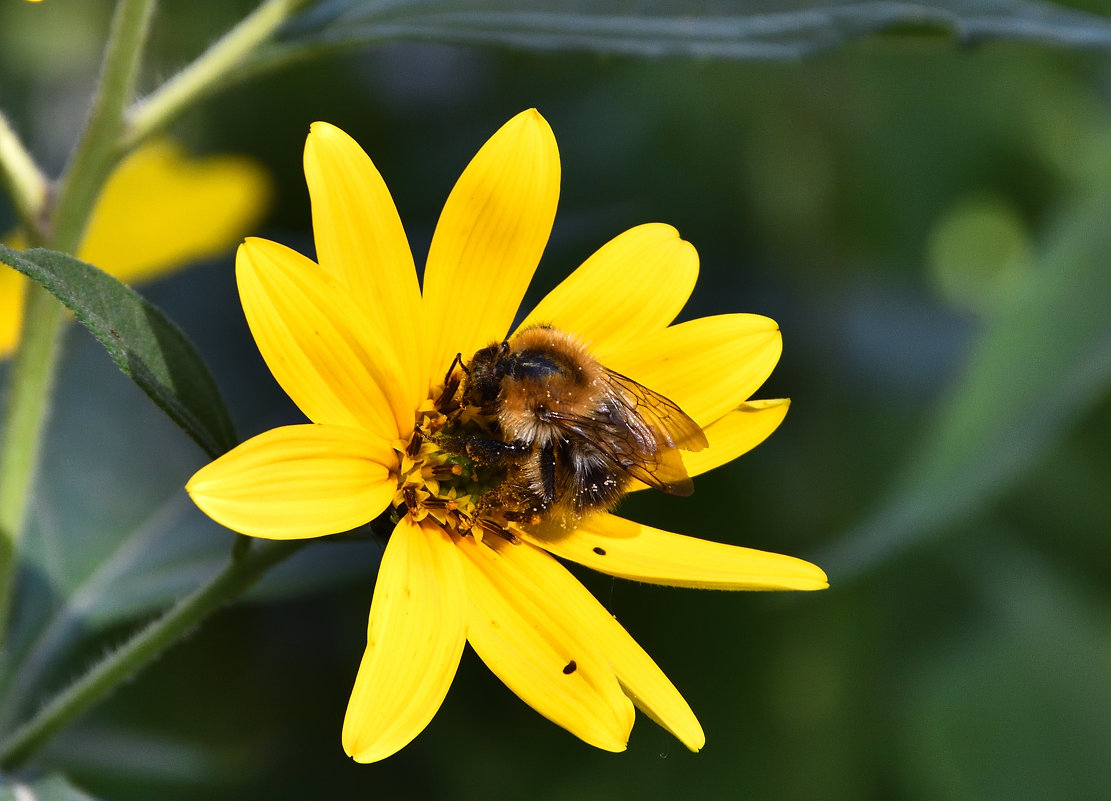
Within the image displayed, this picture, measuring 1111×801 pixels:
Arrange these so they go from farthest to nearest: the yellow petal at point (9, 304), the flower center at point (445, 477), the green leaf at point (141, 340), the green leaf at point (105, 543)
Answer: the yellow petal at point (9, 304) → the green leaf at point (105, 543) → the flower center at point (445, 477) → the green leaf at point (141, 340)

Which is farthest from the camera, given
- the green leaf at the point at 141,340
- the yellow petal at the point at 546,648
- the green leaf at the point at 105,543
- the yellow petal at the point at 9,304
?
the yellow petal at the point at 9,304

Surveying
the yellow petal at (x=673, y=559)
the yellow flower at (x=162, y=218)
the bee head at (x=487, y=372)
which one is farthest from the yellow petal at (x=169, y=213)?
the yellow petal at (x=673, y=559)

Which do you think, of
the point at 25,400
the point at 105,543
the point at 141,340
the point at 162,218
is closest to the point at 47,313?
the point at 25,400

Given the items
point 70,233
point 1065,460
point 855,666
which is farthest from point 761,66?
point 70,233

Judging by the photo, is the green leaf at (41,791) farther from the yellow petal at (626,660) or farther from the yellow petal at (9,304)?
the yellow petal at (9,304)

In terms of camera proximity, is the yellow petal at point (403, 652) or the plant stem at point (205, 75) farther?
the plant stem at point (205, 75)

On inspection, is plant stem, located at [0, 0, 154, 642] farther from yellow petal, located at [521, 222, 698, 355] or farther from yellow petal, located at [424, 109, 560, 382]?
yellow petal, located at [521, 222, 698, 355]
